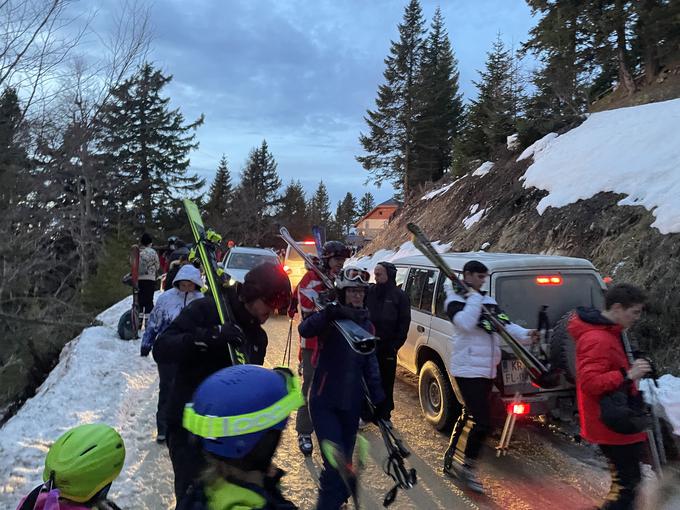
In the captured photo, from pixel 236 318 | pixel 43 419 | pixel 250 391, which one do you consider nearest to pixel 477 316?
pixel 236 318

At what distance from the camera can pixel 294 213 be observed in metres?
63.2

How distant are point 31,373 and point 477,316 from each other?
31.4ft

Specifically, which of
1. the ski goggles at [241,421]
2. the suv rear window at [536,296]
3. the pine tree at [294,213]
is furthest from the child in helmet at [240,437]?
the pine tree at [294,213]

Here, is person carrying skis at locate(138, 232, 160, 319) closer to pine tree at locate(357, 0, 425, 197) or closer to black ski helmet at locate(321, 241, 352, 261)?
black ski helmet at locate(321, 241, 352, 261)

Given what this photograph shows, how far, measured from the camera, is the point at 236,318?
9.41 ft

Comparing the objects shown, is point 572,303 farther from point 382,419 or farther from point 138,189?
point 138,189

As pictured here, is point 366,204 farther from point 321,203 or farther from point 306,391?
point 306,391

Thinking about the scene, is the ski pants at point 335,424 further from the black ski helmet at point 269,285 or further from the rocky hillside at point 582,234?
the rocky hillside at point 582,234

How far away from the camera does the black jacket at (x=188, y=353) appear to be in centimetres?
261

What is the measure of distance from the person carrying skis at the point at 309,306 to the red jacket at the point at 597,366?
2.51 meters

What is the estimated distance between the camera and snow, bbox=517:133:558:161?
51.2 ft

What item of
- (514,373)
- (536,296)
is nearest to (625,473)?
(514,373)

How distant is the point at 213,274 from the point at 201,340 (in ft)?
3.05

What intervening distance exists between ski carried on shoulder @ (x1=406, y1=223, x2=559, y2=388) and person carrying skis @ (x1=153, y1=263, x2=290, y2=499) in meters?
1.99
